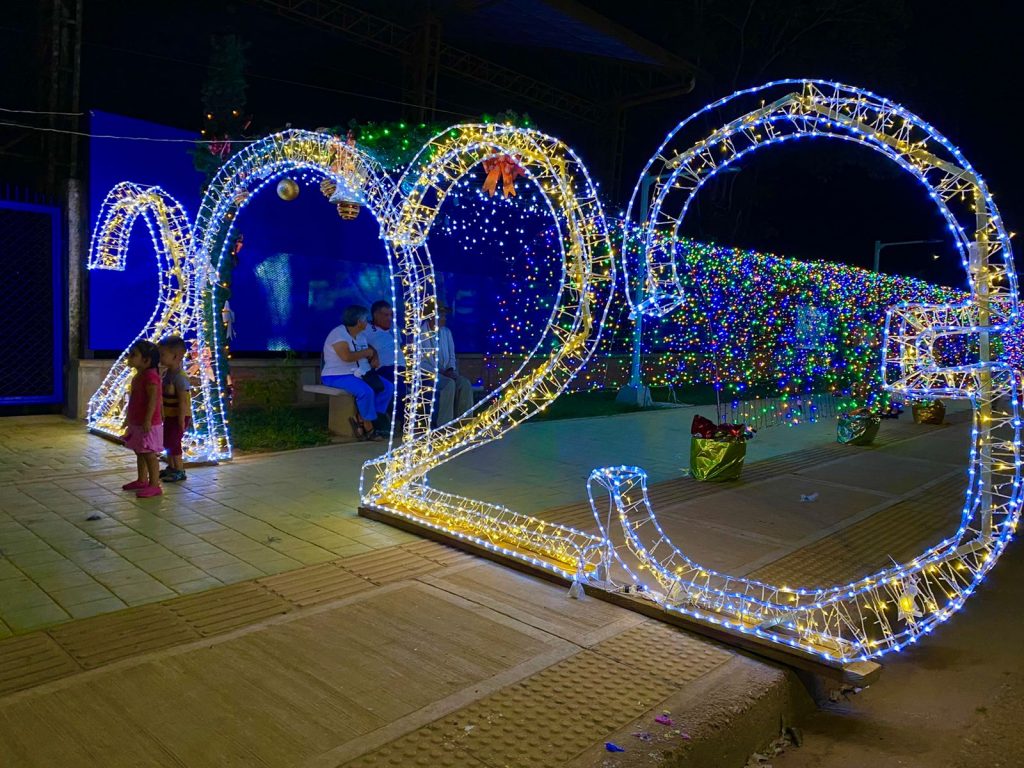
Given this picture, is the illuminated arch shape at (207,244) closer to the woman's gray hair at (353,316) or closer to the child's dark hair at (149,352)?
the child's dark hair at (149,352)

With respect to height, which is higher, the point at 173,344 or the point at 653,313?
the point at 653,313

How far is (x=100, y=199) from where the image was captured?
9.68 metres

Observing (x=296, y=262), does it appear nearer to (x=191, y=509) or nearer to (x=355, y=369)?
(x=355, y=369)

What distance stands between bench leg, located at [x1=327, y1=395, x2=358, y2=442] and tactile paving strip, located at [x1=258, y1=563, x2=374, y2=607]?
4.96 m

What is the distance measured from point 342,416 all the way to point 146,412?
11.8ft

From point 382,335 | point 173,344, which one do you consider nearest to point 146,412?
point 173,344

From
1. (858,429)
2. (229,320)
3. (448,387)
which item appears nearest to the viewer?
(448,387)

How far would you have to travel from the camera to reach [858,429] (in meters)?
11.2

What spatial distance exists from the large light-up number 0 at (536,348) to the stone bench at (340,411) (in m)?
3.54

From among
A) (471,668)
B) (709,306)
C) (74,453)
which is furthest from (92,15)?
(471,668)

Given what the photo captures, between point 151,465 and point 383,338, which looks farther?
point 383,338

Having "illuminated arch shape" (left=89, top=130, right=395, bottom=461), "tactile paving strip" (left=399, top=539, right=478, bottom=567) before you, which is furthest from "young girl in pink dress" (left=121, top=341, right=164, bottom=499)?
"tactile paving strip" (left=399, top=539, right=478, bottom=567)

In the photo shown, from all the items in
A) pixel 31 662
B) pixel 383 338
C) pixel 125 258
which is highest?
pixel 125 258

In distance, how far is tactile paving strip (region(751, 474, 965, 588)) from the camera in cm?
519
